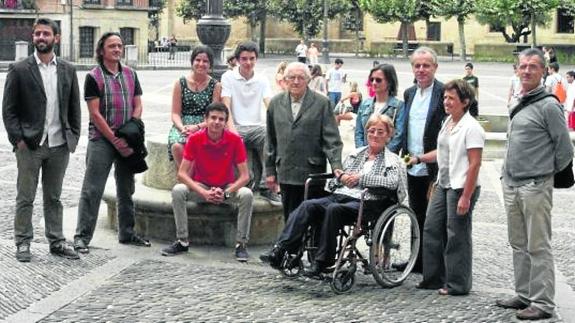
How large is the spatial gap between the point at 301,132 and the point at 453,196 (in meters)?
1.45

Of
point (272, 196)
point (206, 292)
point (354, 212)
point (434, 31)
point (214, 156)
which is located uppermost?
point (434, 31)

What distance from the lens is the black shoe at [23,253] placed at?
8.73m

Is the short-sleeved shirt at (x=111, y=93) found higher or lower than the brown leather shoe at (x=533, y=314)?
higher

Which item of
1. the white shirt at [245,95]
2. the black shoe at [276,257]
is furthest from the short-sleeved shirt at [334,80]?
the black shoe at [276,257]

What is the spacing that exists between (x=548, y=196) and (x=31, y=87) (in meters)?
4.38

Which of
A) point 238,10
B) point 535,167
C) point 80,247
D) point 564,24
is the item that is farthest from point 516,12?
point 535,167

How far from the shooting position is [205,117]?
9.30 meters

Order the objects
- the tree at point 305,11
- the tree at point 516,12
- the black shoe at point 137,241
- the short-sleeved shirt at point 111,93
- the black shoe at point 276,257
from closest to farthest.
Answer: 1. the black shoe at point 276,257
2. the short-sleeved shirt at point 111,93
3. the black shoe at point 137,241
4. the tree at point 516,12
5. the tree at point 305,11

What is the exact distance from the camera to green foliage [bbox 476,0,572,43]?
56.2 m

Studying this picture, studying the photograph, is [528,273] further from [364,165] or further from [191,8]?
[191,8]

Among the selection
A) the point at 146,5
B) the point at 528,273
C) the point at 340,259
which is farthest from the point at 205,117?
the point at 146,5

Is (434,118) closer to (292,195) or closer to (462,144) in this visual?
(462,144)

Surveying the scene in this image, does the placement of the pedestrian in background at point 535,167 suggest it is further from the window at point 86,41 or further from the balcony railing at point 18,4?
the window at point 86,41

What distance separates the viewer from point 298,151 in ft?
28.1
